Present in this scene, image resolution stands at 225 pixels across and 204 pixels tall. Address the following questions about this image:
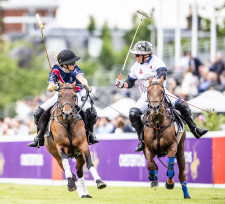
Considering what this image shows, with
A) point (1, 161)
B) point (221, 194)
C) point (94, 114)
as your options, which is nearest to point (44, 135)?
point (94, 114)

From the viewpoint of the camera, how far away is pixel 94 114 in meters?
15.0

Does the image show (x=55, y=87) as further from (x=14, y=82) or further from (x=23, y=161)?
(x=14, y=82)

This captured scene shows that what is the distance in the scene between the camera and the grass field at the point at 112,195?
14.1m

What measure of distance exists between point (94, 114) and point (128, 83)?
1.08 m

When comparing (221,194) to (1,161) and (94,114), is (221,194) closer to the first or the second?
(94,114)

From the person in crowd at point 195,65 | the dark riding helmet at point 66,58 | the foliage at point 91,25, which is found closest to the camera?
the dark riding helmet at point 66,58

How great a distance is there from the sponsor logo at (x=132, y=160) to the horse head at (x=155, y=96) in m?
5.07

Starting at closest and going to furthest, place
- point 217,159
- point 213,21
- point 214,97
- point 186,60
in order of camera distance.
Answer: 1. point 217,159
2. point 214,97
3. point 186,60
4. point 213,21

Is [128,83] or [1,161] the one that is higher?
[128,83]

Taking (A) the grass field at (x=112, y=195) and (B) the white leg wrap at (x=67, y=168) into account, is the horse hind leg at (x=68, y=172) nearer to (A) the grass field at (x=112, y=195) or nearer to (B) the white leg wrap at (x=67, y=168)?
(B) the white leg wrap at (x=67, y=168)

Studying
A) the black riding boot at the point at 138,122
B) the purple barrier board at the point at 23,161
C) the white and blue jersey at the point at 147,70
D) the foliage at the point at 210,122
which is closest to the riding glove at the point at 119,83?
the white and blue jersey at the point at 147,70

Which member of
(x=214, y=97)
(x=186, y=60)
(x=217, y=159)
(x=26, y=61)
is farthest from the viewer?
(x=26, y=61)

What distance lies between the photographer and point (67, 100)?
13.9m

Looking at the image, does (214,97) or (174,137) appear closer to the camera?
(174,137)
